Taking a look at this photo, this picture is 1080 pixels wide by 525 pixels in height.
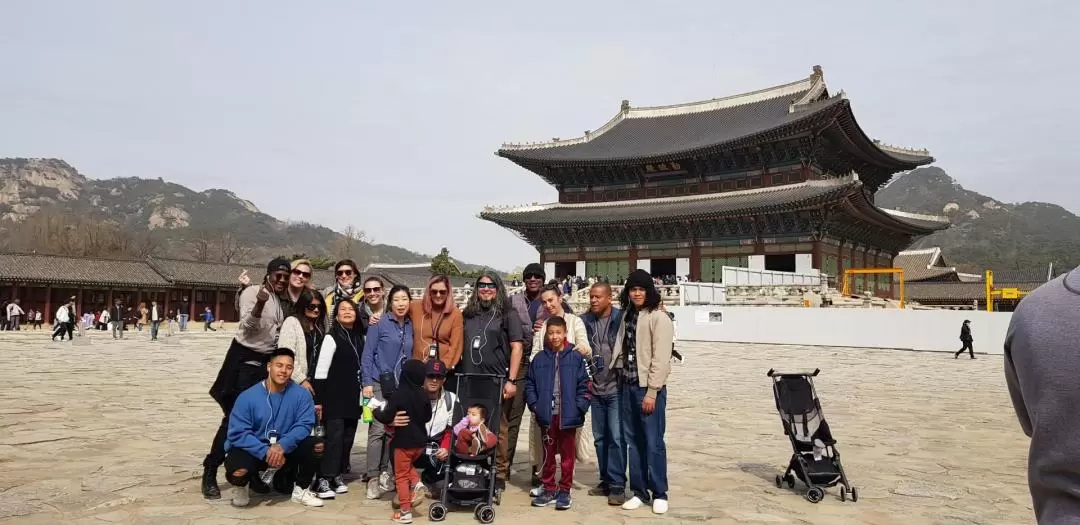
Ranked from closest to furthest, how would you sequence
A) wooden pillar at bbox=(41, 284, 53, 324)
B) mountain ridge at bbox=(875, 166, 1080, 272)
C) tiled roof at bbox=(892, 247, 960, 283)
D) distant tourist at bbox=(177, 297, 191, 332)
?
distant tourist at bbox=(177, 297, 191, 332) → wooden pillar at bbox=(41, 284, 53, 324) → tiled roof at bbox=(892, 247, 960, 283) → mountain ridge at bbox=(875, 166, 1080, 272)

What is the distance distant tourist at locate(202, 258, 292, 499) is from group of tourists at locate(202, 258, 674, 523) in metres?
0.01

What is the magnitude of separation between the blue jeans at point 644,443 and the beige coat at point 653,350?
A: 0.38 ft

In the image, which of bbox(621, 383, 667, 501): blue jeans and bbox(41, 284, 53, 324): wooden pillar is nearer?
bbox(621, 383, 667, 501): blue jeans

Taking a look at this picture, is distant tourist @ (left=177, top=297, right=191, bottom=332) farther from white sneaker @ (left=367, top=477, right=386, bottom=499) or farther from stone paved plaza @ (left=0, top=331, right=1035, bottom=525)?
white sneaker @ (left=367, top=477, right=386, bottom=499)

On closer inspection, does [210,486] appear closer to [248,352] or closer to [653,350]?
[248,352]

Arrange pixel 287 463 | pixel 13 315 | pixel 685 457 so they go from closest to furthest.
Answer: pixel 287 463, pixel 685 457, pixel 13 315

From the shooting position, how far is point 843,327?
2517cm

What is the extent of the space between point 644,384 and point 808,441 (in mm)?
1568

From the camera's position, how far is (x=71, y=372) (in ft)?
49.3

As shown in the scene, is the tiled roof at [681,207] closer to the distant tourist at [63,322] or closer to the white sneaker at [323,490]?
the distant tourist at [63,322]

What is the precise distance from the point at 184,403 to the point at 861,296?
26.1 metres

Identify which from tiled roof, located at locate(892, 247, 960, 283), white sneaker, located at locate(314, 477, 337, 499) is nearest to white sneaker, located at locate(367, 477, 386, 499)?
white sneaker, located at locate(314, 477, 337, 499)

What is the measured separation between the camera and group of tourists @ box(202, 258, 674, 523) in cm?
545

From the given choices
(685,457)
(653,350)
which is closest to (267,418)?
Answer: (653,350)
